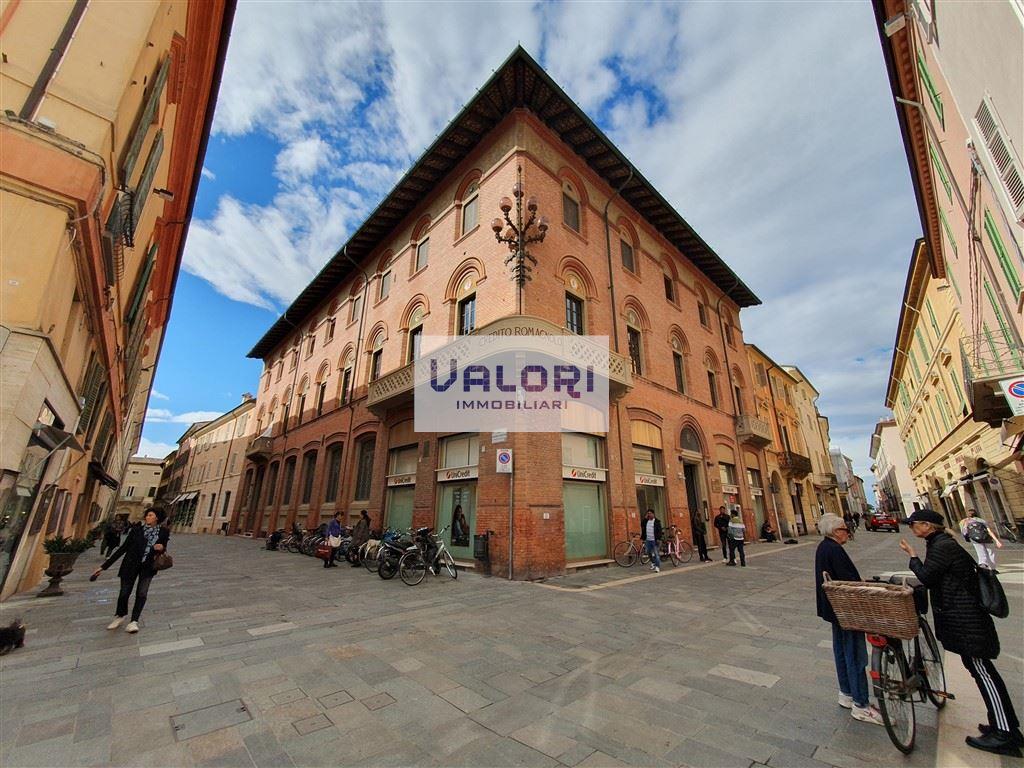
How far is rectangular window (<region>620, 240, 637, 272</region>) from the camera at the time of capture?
1671 cm

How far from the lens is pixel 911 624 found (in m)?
2.66

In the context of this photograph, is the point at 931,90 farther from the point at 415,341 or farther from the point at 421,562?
the point at 421,562

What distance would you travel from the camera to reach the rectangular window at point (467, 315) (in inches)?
520

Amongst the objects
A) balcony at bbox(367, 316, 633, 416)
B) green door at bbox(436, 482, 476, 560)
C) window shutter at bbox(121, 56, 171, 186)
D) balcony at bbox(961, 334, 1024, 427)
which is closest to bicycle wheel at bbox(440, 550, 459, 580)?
green door at bbox(436, 482, 476, 560)

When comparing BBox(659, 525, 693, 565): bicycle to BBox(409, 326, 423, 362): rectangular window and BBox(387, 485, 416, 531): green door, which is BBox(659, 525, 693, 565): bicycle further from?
BBox(409, 326, 423, 362): rectangular window

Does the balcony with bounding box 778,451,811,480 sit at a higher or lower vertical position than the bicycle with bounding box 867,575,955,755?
higher

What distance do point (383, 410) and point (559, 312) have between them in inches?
268

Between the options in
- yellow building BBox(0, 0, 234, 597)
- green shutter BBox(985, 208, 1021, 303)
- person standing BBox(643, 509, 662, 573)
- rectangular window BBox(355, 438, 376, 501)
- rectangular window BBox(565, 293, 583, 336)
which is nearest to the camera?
yellow building BBox(0, 0, 234, 597)

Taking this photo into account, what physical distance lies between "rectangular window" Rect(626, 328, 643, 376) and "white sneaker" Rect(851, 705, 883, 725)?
1238 cm

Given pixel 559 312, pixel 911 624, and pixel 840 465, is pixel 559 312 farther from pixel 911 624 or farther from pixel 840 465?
pixel 840 465

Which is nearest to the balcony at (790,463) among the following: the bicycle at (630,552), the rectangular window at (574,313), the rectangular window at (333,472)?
the bicycle at (630,552)

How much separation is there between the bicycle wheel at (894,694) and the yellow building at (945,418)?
15967 mm

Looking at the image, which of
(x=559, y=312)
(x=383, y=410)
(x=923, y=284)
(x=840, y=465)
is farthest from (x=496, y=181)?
(x=840, y=465)

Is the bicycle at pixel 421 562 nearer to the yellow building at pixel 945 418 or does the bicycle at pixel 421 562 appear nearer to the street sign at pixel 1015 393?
the street sign at pixel 1015 393
